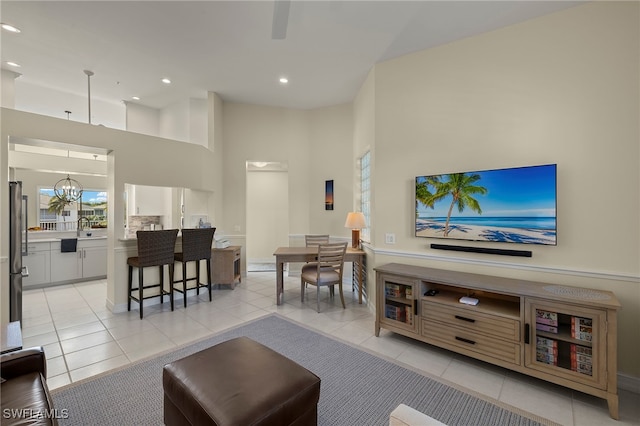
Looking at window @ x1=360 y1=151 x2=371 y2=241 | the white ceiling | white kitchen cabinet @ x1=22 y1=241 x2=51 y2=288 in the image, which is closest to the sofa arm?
the white ceiling

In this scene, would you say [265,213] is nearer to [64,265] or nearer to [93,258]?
[93,258]

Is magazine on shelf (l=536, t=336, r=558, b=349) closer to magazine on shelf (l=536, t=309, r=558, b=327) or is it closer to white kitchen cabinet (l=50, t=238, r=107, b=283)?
magazine on shelf (l=536, t=309, r=558, b=327)

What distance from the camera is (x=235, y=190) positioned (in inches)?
216

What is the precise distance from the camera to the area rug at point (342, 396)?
73.4 inches

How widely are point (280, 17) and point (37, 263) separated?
591 cm

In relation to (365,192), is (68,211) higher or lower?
lower

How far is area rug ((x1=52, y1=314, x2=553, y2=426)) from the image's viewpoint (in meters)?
1.86

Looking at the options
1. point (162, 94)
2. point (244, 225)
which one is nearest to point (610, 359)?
point (244, 225)

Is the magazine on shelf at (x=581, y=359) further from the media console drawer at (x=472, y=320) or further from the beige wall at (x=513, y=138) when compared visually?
the beige wall at (x=513, y=138)

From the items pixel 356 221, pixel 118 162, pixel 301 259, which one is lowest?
pixel 301 259

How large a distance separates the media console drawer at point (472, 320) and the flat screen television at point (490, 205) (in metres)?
0.81

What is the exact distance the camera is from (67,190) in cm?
581

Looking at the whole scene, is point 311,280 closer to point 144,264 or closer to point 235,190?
point 144,264

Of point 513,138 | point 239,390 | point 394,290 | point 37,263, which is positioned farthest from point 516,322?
point 37,263
